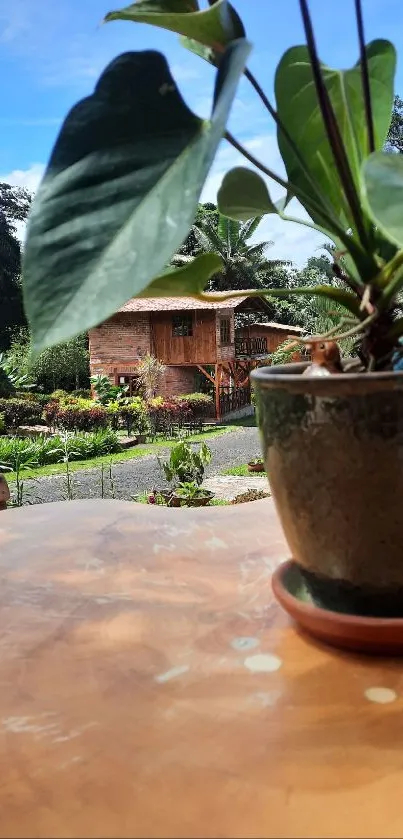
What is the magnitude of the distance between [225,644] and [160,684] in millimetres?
75

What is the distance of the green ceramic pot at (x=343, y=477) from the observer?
0.48m

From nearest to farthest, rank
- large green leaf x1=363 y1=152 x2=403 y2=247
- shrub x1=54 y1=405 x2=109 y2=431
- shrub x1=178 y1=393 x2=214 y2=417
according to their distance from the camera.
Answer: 1. large green leaf x1=363 y1=152 x2=403 y2=247
2. shrub x1=54 y1=405 x2=109 y2=431
3. shrub x1=178 y1=393 x2=214 y2=417

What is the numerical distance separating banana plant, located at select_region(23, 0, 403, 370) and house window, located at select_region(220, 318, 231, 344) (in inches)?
554

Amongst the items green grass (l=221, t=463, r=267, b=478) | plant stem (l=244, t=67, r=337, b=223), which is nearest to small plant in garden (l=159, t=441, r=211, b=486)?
green grass (l=221, t=463, r=267, b=478)

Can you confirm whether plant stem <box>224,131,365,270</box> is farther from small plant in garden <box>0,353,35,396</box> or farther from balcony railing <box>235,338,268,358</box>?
balcony railing <box>235,338,268,358</box>

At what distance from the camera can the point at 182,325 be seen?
1454 cm

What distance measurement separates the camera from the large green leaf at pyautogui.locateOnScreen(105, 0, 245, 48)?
451 mm

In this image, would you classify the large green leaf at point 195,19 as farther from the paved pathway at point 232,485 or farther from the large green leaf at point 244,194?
the paved pathway at point 232,485

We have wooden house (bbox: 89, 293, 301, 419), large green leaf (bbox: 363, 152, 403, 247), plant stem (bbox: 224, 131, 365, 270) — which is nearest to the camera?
large green leaf (bbox: 363, 152, 403, 247)

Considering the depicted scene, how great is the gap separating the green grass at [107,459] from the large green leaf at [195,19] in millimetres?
7446

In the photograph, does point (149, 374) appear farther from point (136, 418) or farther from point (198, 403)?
point (136, 418)

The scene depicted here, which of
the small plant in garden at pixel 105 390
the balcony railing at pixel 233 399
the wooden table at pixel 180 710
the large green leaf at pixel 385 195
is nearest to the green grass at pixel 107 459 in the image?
the balcony railing at pixel 233 399

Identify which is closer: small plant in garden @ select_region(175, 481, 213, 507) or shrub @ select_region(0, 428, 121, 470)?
small plant in garden @ select_region(175, 481, 213, 507)

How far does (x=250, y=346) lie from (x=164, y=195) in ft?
54.4
